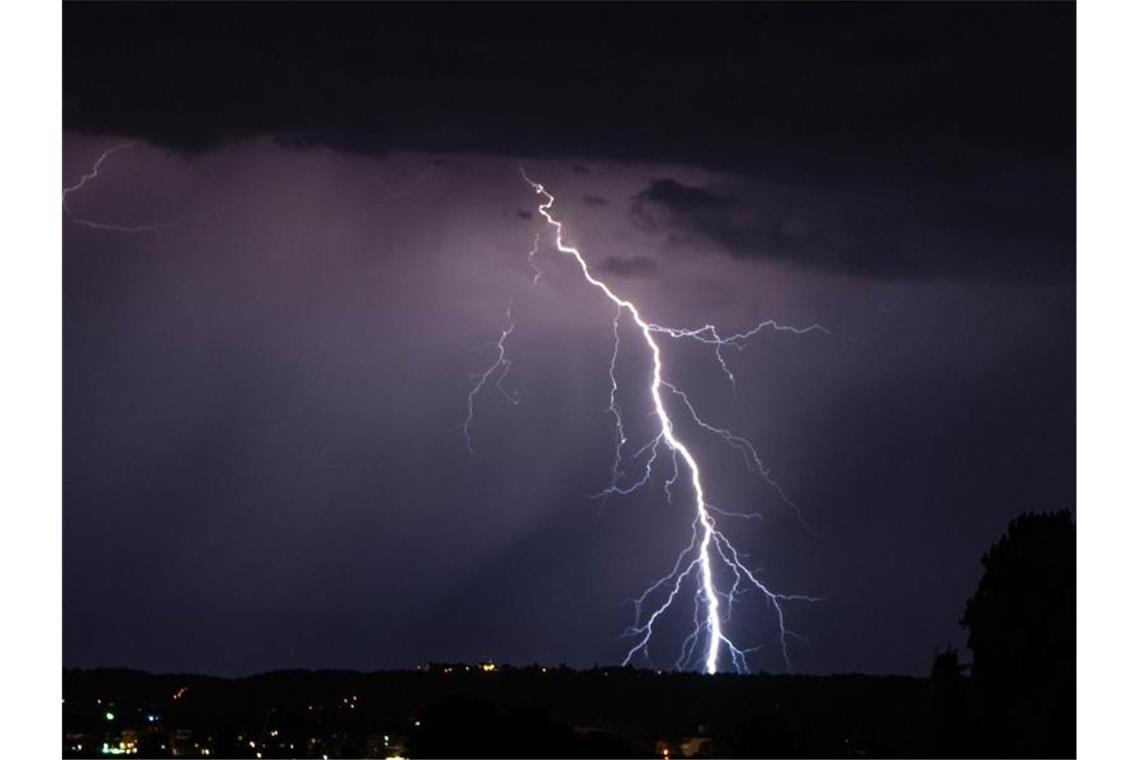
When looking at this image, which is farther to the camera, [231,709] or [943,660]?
[231,709]

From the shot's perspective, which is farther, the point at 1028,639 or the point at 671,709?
the point at 671,709

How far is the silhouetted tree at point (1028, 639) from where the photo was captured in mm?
17172

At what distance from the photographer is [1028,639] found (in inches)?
747

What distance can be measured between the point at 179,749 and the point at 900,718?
11319 mm

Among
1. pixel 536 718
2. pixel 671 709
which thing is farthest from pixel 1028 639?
pixel 671 709

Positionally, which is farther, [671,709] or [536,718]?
[671,709]

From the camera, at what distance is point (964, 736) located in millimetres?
19172

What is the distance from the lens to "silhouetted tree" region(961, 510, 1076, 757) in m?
17.2

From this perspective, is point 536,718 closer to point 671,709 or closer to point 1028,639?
point 1028,639
